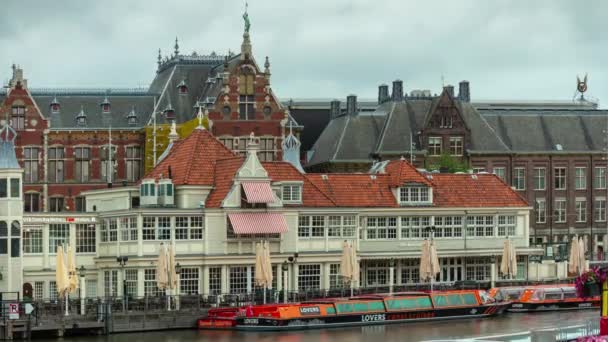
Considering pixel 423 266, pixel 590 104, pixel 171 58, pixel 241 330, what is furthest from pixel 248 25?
pixel 590 104

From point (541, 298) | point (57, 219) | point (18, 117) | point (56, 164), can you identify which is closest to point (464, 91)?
point (56, 164)

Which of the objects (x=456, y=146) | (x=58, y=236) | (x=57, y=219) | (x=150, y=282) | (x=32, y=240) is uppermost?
(x=456, y=146)

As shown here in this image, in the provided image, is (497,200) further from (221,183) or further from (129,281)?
(129,281)

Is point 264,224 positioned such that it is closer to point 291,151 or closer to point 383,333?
point 383,333

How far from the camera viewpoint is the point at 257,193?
266 ft

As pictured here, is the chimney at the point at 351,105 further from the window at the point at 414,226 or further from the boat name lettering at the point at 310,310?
the boat name lettering at the point at 310,310

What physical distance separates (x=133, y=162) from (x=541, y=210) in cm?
3630

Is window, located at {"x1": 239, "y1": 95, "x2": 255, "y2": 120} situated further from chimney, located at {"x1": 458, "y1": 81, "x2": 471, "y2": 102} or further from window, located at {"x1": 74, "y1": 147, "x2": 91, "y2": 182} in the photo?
chimney, located at {"x1": 458, "y1": 81, "x2": 471, "y2": 102}

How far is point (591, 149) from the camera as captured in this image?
128750mm

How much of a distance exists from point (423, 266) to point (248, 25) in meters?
31.7

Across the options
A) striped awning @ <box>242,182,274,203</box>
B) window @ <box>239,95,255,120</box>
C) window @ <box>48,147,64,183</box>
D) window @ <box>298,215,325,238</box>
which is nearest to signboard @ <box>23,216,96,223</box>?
striped awning @ <box>242,182,274,203</box>

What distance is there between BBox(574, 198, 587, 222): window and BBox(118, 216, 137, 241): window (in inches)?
2306

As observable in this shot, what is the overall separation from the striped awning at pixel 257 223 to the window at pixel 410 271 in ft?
32.1

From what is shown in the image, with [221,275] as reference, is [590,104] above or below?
above
